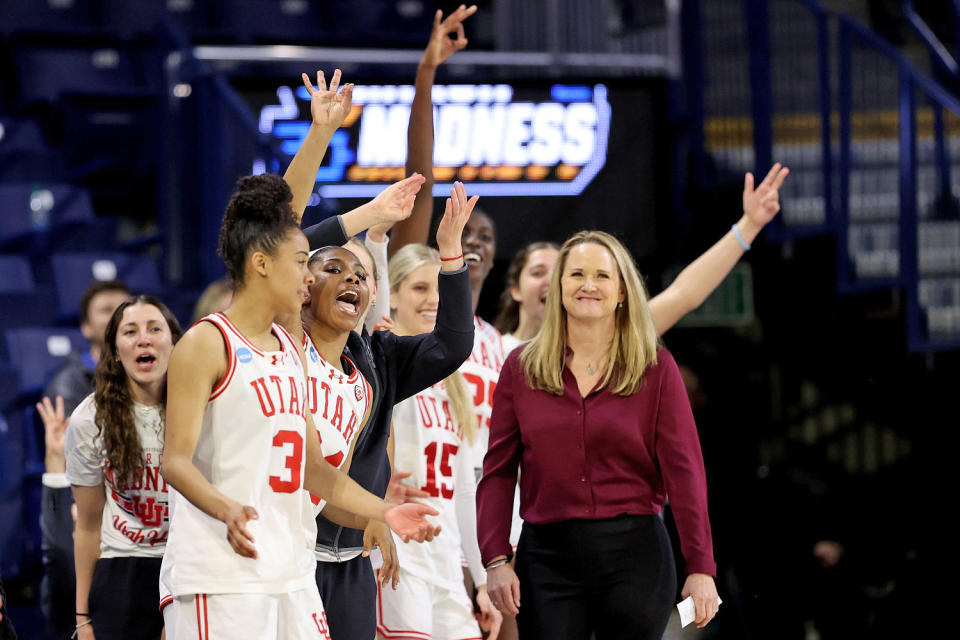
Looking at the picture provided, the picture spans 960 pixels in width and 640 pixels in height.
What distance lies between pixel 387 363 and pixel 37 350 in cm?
490

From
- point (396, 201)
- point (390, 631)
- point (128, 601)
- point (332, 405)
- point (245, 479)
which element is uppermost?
point (396, 201)

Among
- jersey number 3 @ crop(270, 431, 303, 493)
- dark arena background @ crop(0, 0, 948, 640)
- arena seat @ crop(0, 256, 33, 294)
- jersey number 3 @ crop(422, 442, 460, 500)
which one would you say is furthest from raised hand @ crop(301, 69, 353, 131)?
arena seat @ crop(0, 256, 33, 294)

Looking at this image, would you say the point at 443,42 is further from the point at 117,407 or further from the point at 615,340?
the point at 117,407

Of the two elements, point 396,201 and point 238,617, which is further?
point 396,201

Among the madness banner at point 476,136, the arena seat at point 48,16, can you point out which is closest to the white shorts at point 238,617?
the madness banner at point 476,136

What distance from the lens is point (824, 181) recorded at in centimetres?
798

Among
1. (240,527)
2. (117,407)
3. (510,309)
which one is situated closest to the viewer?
(240,527)

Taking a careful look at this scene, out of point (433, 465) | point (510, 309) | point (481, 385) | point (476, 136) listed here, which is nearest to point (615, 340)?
point (433, 465)

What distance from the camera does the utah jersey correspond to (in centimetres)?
403

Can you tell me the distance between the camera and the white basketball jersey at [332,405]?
3379mm

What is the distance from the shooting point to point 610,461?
3.70m

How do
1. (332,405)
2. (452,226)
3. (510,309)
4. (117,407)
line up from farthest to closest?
(510,309)
(117,407)
(452,226)
(332,405)

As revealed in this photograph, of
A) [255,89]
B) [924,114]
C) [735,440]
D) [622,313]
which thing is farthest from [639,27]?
[622,313]

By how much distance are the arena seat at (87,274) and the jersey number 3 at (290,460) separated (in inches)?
222
